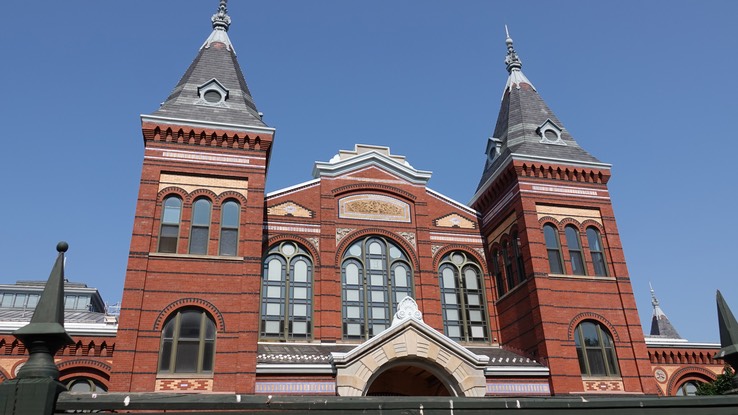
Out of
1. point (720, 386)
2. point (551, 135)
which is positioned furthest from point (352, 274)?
point (720, 386)

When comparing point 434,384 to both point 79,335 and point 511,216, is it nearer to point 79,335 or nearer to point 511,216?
point 511,216

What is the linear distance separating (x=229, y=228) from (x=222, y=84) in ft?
22.4

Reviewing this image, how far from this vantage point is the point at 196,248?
19.4 metres

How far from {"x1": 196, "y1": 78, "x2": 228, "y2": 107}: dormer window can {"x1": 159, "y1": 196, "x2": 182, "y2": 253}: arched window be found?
4.46 m

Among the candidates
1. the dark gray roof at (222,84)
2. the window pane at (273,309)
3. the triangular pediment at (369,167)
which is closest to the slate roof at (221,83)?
the dark gray roof at (222,84)

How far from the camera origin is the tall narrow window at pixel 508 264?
22984mm

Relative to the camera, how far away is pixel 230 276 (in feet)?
61.5

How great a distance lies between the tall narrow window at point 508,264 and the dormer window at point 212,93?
40.6 ft

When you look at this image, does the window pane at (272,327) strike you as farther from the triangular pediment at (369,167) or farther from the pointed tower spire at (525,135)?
the pointed tower spire at (525,135)

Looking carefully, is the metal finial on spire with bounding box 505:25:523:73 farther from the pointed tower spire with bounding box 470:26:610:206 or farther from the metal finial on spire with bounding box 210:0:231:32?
the metal finial on spire with bounding box 210:0:231:32

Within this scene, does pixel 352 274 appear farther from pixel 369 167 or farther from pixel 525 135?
pixel 525 135

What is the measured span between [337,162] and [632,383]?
13.7 metres

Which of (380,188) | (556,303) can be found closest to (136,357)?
(380,188)

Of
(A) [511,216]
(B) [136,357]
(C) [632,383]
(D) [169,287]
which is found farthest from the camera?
(A) [511,216]
